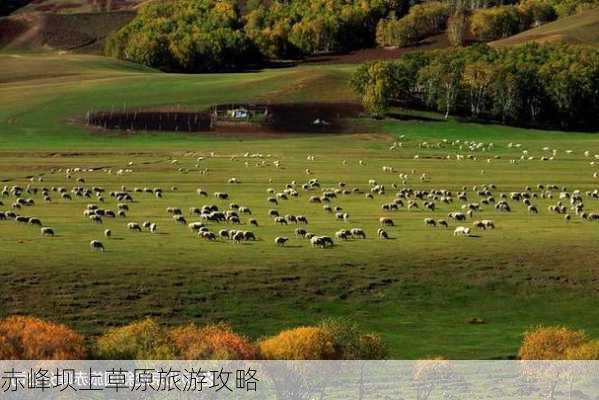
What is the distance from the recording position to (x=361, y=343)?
3912 centimetres

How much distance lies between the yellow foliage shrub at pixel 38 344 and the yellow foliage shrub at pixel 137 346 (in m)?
0.85

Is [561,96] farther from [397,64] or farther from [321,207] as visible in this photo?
[321,207]

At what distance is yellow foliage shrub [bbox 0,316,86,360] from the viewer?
116 feet

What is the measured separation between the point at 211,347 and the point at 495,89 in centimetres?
14733

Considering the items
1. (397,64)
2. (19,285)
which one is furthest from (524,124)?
(19,285)

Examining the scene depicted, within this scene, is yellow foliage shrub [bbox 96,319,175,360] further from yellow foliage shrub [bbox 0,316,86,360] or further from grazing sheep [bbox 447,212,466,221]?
grazing sheep [bbox 447,212,466,221]

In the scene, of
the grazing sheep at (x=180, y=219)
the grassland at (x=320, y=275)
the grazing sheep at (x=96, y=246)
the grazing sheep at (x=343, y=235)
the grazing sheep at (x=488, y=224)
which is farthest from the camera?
the grazing sheep at (x=488, y=224)

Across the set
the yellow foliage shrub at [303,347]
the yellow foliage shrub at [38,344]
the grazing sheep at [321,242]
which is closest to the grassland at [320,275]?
the grazing sheep at [321,242]

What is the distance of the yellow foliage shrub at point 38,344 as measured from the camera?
3541 cm

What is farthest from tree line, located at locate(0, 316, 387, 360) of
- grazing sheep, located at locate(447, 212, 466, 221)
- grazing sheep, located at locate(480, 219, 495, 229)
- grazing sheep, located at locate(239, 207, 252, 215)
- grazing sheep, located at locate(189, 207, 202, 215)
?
grazing sheep, located at locate(239, 207, 252, 215)

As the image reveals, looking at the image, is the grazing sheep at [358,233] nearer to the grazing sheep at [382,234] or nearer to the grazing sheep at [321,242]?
the grazing sheep at [382,234]

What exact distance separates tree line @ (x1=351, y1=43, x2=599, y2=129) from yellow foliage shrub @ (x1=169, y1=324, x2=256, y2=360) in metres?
139

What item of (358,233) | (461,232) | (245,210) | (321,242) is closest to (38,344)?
(321,242)

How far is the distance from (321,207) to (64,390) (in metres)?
45.5
